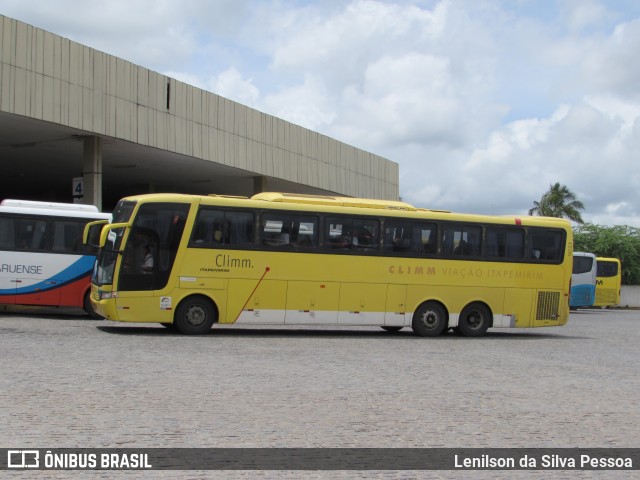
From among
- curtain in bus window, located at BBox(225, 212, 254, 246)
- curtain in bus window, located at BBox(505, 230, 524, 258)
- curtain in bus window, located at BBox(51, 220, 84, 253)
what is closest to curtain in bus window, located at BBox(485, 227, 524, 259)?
curtain in bus window, located at BBox(505, 230, 524, 258)

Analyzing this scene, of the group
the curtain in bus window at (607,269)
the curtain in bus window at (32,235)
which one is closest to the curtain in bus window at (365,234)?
the curtain in bus window at (32,235)

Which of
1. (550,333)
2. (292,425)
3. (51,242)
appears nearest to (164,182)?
(51,242)

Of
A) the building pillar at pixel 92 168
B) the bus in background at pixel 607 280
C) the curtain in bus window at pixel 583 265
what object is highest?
the building pillar at pixel 92 168

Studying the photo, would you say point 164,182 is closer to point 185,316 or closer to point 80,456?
point 185,316

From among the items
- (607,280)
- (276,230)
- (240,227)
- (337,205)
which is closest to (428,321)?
(337,205)

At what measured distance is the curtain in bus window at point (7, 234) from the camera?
21578 millimetres

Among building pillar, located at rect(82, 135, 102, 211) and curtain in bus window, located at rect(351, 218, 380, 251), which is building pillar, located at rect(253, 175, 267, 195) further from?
curtain in bus window, located at rect(351, 218, 380, 251)

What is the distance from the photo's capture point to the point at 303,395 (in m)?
9.84

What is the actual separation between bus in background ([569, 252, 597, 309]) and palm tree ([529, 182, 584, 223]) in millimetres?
30570

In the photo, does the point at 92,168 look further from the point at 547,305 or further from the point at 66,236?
the point at 547,305

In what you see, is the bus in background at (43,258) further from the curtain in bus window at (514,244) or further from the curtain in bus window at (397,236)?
the curtain in bus window at (514,244)

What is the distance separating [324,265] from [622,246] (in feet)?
130

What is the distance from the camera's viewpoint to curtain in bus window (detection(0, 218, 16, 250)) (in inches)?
850

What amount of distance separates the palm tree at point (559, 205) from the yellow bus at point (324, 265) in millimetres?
50039
